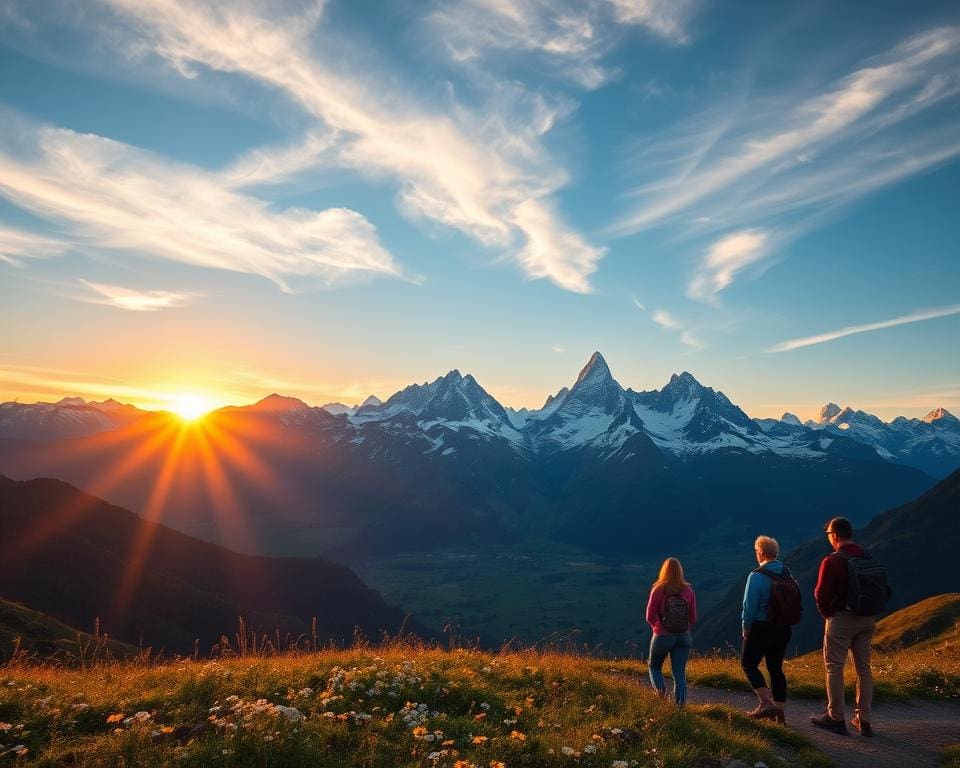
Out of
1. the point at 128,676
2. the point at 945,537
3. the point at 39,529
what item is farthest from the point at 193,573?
the point at 945,537

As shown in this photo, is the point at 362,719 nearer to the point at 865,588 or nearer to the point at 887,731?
the point at 865,588

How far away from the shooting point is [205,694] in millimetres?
10172

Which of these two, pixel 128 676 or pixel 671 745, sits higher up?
pixel 671 745

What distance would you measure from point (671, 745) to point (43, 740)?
950 cm

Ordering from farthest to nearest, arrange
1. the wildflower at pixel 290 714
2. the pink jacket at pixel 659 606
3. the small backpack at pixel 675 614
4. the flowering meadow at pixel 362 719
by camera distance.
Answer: the pink jacket at pixel 659 606, the small backpack at pixel 675 614, the wildflower at pixel 290 714, the flowering meadow at pixel 362 719

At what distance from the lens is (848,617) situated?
40.3ft

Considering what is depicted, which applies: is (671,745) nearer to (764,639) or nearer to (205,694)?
(764,639)

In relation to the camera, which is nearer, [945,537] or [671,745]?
[671,745]

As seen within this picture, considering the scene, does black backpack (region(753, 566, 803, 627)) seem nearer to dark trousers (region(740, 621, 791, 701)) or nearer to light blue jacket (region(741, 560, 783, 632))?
light blue jacket (region(741, 560, 783, 632))

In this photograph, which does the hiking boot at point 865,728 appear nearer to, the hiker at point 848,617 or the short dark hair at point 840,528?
the hiker at point 848,617

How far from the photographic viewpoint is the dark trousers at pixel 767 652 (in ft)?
39.4

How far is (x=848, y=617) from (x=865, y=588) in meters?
0.89

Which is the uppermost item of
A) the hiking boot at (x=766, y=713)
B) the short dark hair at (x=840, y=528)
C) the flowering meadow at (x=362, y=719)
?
the short dark hair at (x=840, y=528)

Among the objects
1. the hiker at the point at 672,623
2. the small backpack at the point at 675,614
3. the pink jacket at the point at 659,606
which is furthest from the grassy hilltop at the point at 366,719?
the small backpack at the point at 675,614
